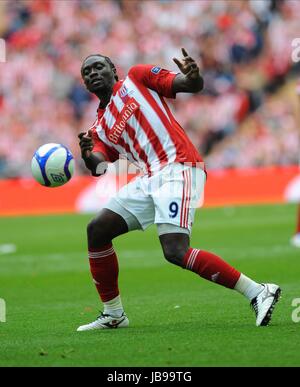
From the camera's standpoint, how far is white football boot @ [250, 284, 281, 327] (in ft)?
22.1

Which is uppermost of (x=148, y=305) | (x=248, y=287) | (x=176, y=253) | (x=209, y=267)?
(x=176, y=253)

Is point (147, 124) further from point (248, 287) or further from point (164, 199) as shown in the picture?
point (248, 287)

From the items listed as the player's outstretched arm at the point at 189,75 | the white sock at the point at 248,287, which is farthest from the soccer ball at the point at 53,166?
the white sock at the point at 248,287

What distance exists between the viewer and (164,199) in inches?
273

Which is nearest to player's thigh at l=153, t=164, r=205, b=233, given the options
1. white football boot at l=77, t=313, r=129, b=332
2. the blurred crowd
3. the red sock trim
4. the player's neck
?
the red sock trim

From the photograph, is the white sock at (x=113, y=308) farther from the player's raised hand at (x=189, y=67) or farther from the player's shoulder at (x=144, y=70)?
the player's raised hand at (x=189, y=67)

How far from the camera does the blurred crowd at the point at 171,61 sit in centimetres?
2553

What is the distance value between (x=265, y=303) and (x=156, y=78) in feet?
6.20

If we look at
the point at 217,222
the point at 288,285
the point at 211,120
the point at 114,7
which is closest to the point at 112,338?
the point at 288,285

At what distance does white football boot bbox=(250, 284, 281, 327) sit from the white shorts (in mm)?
723

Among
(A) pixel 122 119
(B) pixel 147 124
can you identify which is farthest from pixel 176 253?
(A) pixel 122 119

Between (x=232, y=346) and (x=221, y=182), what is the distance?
1713 centimetres

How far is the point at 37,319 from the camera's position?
25.9 ft

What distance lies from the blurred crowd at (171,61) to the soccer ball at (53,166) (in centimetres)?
1768
